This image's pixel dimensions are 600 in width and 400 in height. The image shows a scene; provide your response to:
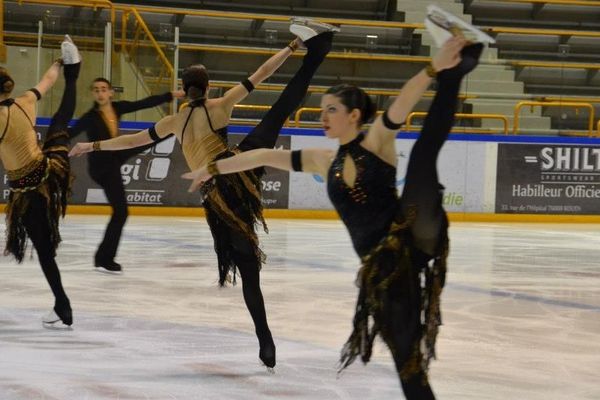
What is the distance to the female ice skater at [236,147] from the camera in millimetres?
4713

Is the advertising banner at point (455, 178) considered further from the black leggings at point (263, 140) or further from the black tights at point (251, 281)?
the black tights at point (251, 281)

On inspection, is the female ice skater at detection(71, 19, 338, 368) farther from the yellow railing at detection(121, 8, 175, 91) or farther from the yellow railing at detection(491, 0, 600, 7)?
the yellow railing at detection(491, 0, 600, 7)

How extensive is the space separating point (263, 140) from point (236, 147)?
14 centimetres

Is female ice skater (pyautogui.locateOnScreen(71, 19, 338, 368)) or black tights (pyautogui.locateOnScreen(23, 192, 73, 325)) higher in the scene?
female ice skater (pyautogui.locateOnScreen(71, 19, 338, 368))

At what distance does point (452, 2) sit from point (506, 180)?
5.99m

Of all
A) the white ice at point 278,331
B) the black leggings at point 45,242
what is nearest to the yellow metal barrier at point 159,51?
the white ice at point 278,331

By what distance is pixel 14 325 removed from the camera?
17.9 feet

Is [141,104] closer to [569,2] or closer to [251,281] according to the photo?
[251,281]

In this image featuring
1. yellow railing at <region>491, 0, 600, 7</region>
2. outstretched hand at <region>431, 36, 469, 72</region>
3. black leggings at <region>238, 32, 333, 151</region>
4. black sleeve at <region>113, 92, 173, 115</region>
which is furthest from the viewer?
yellow railing at <region>491, 0, 600, 7</region>

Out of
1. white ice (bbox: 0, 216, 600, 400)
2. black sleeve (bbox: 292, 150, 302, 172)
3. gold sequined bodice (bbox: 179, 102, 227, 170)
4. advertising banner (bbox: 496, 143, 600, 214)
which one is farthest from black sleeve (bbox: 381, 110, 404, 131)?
advertising banner (bbox: 496, 143, 600, 214)

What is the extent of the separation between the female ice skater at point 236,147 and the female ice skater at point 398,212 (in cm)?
149

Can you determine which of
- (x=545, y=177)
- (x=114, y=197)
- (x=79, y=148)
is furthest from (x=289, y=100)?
(x=545, y=177)

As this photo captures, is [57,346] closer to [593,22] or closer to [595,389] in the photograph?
[595,389]

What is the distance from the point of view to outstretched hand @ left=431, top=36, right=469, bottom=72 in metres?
2.79
